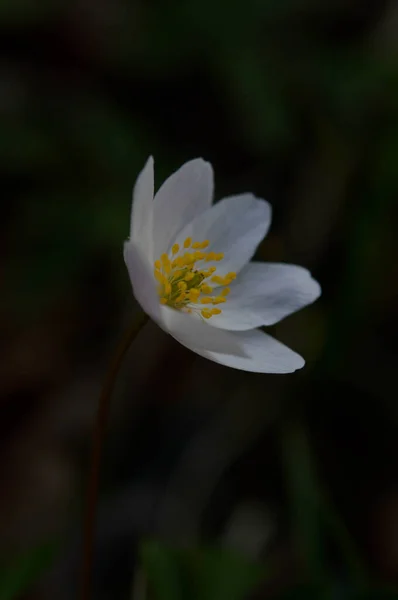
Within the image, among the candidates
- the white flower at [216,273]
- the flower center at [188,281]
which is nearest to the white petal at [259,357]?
the white flower at [216,273]

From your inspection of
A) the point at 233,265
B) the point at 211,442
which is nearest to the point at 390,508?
the point at 211,442

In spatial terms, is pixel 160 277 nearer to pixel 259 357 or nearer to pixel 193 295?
pixel 193 295

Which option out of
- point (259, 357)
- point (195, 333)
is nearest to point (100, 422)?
point (195, 333)

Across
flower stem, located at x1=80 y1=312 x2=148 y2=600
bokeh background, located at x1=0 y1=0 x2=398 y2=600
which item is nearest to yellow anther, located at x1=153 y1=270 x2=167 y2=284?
flower stem, located at x1=80 y1=312 x2=148 y2=600

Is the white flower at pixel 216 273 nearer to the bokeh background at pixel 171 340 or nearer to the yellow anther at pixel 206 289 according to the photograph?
the yellow anther at pixel 206 289

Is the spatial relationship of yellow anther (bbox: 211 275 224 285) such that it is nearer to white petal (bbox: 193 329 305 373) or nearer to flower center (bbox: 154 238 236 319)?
flower center (bbox: 154 238 236 319)

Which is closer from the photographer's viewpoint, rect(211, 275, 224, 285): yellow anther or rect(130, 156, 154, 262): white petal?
rect(130, 156, 154, 262): white petal

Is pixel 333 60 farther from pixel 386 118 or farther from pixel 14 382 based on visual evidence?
pixel 14 382
